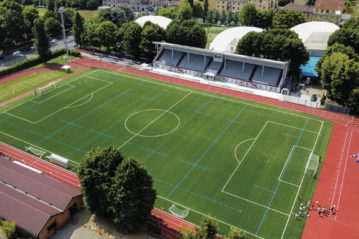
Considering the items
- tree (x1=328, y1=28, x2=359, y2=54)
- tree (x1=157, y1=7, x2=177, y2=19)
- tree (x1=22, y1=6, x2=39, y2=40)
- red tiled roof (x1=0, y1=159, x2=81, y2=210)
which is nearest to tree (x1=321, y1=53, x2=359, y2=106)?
tree (x1=328, y1=28, x2=359, y2=54)

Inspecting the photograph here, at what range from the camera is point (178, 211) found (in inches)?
1548

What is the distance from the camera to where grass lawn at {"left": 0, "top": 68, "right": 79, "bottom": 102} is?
234ft

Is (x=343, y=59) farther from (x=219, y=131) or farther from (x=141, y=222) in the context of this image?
(x=141, y=222)

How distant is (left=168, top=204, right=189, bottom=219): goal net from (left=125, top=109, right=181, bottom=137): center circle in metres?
17.2

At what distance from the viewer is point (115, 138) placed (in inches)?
2112

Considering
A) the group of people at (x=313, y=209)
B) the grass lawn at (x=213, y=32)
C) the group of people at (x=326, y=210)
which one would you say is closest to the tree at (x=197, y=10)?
the grass lawn at (x=213, y=32)

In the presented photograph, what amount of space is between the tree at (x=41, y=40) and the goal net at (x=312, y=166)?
74528 mm

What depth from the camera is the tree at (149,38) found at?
84.3 meters

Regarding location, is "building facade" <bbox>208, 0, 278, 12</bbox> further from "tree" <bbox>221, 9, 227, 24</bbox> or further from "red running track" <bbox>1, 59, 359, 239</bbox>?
"red running track" <bbox>1, 59, 359, 239</bbox>

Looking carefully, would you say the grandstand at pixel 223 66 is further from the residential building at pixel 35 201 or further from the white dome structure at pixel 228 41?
the residential building at pixel 35 201

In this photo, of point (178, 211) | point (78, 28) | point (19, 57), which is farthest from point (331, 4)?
point (178, 211)

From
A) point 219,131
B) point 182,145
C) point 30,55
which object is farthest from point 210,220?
point 30,55

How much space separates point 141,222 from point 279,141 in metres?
29.2

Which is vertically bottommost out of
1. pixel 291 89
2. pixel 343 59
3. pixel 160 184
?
pixel 160 184
